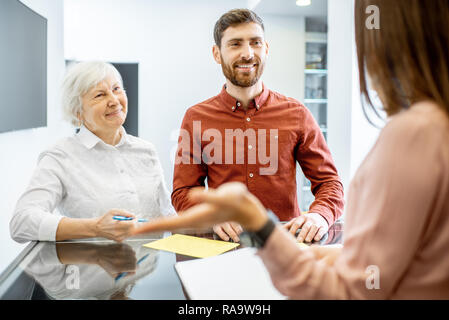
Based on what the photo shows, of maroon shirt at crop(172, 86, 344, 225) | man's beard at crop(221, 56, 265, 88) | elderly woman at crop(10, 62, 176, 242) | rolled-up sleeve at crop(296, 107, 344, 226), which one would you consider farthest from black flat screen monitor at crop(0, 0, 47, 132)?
rolled-up sleeve at crop(296, 107, 344, 226)

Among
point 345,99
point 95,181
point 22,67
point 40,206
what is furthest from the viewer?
point 22,67

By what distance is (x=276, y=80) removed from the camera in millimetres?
4652

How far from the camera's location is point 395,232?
52cm

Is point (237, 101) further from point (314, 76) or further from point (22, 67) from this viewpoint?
point (314, 76)

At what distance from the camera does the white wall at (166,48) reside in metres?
4.64

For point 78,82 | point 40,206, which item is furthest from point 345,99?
point 40,206

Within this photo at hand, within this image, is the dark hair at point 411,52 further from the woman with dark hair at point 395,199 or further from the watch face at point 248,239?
the watch face at point 248,239

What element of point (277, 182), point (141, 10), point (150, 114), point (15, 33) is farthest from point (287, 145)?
point (141, 10)

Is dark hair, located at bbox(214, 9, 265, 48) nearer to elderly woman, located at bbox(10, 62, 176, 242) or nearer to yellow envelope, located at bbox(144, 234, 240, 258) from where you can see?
elderly woman, located at bbox(10, 62, 176, 242)

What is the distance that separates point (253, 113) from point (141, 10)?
11.9ft

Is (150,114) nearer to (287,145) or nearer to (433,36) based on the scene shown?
(287,145)

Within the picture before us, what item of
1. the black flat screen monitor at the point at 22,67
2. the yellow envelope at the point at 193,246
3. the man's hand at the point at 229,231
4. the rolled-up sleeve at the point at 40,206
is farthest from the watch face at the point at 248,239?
the black flat screen monitor at the point at 22,67

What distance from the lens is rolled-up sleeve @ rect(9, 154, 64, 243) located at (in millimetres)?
1177

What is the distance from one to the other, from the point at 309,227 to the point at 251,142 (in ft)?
2.10
